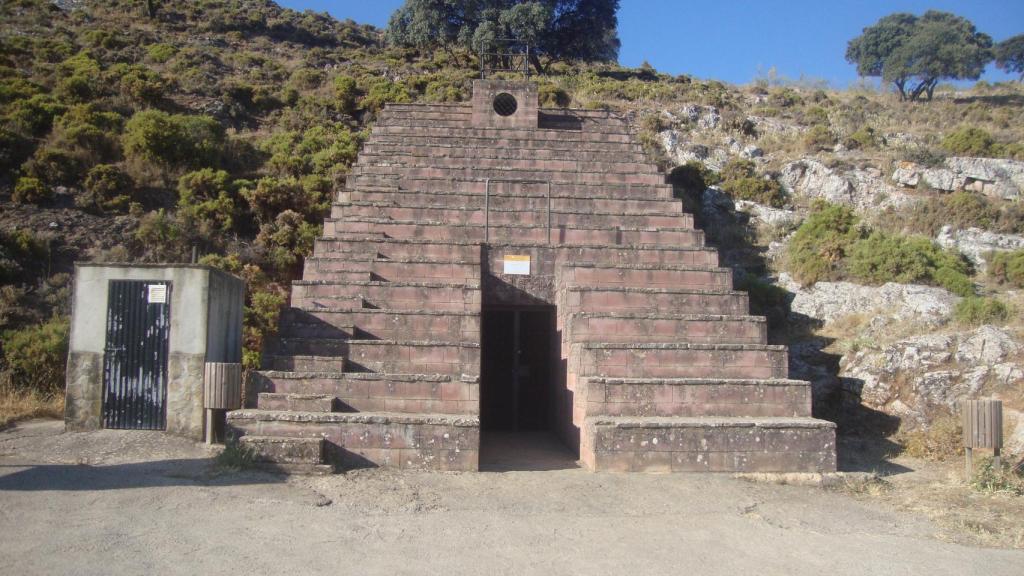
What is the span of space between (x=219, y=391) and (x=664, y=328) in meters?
5.71

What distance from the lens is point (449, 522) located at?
625cm

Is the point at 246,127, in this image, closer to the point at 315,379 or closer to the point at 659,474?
the point at 315,379

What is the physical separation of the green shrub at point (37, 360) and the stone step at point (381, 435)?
4754mm

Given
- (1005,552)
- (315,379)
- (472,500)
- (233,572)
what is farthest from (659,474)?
(233,572)

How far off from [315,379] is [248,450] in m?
1.25

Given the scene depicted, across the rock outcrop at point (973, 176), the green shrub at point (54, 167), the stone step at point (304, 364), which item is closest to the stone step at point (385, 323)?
the stone step at point (304, 364)

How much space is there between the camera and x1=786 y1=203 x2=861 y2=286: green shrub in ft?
47.9

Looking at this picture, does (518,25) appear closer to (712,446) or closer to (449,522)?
(712,446)

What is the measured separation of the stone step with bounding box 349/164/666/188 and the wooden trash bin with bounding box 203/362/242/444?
302 inches

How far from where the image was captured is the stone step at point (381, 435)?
7762 millimetres

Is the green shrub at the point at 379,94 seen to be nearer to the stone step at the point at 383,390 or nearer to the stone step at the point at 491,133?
the stone step at the point at 491,133

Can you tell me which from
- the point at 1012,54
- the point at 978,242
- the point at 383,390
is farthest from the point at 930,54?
the point at 383,390

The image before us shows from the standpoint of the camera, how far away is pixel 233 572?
16.4ft

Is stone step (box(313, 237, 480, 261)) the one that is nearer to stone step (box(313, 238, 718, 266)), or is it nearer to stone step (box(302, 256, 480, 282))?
stone step (box(313, 238, 718, 266))
